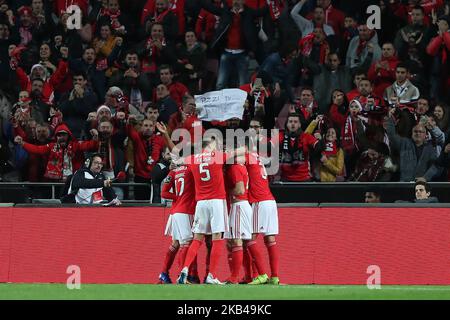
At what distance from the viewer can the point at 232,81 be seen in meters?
22.5

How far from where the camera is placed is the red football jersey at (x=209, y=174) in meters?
16.9

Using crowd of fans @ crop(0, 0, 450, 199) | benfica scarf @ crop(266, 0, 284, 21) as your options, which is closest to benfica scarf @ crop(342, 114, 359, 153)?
crowd of fans @ crop(0, 0, 450, 199)

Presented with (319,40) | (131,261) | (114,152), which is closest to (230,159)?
(131,261)

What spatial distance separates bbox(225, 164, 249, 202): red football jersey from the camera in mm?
17109

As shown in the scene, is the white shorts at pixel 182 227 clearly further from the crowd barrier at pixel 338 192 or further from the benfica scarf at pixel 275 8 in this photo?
the benfica scarf at pixel 275 8

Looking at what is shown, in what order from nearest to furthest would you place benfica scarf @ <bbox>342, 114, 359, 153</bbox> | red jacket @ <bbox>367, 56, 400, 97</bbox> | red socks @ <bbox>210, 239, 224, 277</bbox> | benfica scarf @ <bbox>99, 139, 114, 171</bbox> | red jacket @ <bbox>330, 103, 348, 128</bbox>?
1. red socks @ <bbox>210, 239, 224, 277</bbox>
2. benfica scarf @ <bbox>342, 114, 359, 153</bbox>
3. benfica scarf @ <bbox>99, 139, 114, 171</bbox>
4. red jacket @ <bbox>330, 103, 348, 128</bbox>
5. red jacket @ <bbox>367, 56, 400, 97</bbox>

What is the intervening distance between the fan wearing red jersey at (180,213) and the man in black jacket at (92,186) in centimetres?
178

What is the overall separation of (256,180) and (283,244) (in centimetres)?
169

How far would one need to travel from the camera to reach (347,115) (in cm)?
2086

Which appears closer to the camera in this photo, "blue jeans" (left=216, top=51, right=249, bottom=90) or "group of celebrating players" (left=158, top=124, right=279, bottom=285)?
"group of celebrating players" (left=158, top=124, right=279, bottom=285)

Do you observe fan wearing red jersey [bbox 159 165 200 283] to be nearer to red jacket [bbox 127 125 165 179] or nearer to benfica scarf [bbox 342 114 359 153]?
red jacket [bbox 127 125 165 179]

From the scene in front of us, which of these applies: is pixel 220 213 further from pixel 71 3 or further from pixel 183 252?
pixel 71 3

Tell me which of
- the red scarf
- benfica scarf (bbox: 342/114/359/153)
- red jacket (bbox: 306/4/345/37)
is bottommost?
benfica scarf (bbox: 342/114/359/153)

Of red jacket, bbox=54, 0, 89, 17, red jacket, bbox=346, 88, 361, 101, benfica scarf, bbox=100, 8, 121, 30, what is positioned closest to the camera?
red jacket, bbox=346, 88, 361, 101
